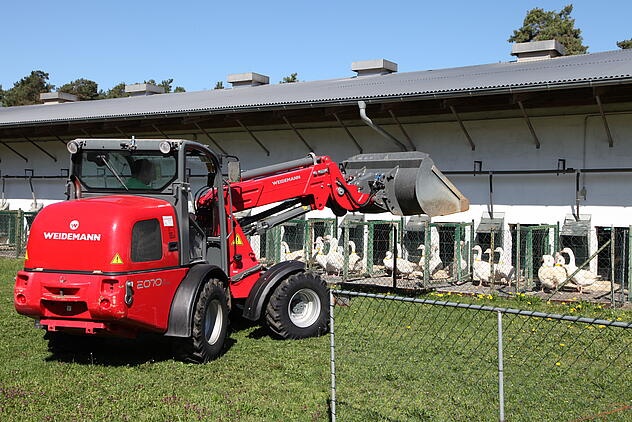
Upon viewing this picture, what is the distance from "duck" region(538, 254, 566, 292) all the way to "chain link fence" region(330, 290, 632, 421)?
3576 millimetres

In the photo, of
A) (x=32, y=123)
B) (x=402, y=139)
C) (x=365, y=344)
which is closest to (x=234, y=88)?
(x=32, y=123)

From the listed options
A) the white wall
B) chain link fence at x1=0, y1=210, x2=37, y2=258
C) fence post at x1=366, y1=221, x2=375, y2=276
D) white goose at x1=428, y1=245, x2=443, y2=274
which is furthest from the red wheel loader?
chain link fence at x1=0, y1=210, x2=37, y2=258

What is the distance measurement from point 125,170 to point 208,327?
93.8 inches

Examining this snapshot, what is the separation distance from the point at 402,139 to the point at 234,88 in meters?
11.9

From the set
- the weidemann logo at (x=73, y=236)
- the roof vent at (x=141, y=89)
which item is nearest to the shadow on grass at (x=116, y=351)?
the weidemann logo at (x=73, y=236)

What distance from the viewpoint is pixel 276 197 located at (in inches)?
414

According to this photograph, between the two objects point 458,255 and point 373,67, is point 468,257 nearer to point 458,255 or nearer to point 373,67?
point 458,255

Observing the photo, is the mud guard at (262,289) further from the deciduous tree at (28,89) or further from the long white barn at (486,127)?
the deciduous tree at (28,89)

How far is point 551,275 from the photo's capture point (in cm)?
1484

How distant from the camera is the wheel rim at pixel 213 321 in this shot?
9.10 metres

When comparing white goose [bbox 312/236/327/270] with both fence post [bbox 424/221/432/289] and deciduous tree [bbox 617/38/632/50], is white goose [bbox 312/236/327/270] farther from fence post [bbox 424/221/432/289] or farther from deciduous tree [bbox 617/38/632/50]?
deciduous tree [bbox 617/38/632/50]

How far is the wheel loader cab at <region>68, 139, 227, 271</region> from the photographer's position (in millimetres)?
8852

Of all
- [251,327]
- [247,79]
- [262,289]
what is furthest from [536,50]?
[262,289]

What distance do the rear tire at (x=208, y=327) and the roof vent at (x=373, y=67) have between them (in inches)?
708
